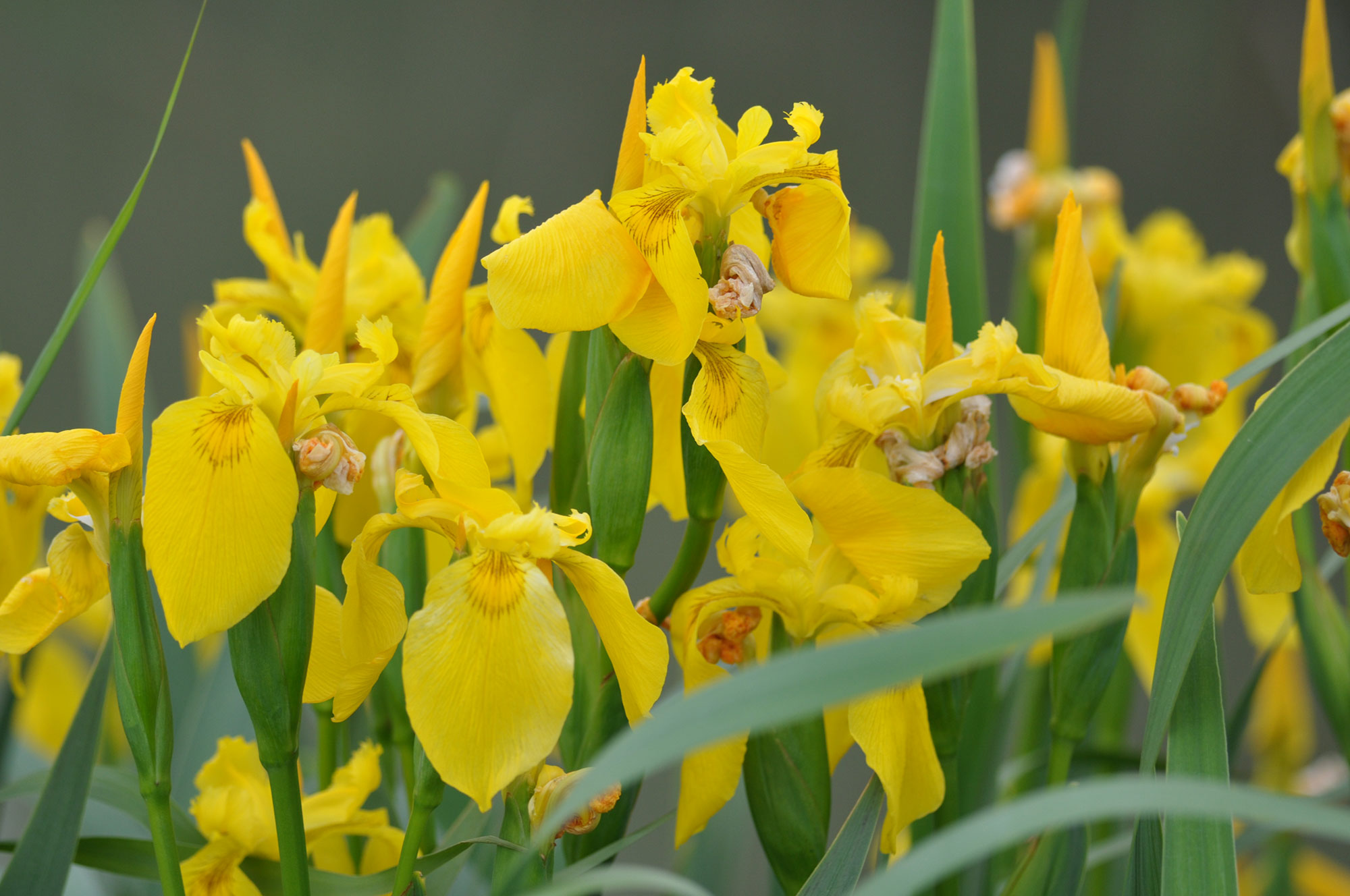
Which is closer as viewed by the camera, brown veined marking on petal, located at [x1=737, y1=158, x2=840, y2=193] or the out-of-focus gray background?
brown veined marking on petal, located at [x1=737, y1=158, x2=840, y2=193]

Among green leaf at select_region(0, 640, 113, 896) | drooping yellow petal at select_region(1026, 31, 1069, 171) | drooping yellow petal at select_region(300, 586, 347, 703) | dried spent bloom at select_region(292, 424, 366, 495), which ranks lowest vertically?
green leaf at select_region(0, 640, 113, 896)

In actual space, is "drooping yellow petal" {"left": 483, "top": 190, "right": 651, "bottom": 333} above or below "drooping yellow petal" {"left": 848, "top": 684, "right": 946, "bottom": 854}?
above

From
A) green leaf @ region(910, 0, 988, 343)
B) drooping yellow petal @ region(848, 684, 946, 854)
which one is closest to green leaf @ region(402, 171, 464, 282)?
green leaf @ region(910, 0, 988, 343)

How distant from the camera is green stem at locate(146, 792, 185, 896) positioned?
0.24 metres

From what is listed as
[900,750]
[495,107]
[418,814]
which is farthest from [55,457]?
[495,107]

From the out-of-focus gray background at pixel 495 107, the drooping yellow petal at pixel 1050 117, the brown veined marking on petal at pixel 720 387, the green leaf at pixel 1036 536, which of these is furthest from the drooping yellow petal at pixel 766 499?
the out-of-focus gray background at pixel 495 107

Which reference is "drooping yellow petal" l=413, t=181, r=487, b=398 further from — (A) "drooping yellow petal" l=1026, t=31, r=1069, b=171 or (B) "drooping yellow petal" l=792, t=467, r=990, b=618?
(A) "drooping yellow petal" l=1026, t=31, r=1069, b=171

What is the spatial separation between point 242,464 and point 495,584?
66mm

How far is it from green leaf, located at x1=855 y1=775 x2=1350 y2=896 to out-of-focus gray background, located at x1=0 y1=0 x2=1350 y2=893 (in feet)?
3.62

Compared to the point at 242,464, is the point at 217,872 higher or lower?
lower

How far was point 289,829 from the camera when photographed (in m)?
0.25

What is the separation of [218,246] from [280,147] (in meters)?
0.16

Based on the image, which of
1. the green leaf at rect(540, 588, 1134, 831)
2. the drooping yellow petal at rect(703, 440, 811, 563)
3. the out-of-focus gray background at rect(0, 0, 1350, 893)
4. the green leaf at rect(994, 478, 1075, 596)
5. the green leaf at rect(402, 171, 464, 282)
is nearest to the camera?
the green leaf at rect(540, 588, 1134, 831)

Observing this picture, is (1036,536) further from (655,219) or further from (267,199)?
(267,199)
